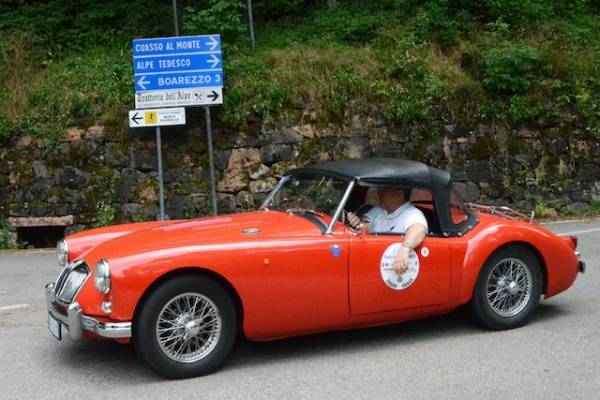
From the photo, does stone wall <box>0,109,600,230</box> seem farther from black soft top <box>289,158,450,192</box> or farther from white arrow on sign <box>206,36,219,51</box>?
black soft top <box>289,158,450,192</box>

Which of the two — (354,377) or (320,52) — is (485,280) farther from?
(320,52)

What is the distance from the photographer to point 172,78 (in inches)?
474

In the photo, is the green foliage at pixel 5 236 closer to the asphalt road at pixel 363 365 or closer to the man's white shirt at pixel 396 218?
the asphalt road at pixel 363 365

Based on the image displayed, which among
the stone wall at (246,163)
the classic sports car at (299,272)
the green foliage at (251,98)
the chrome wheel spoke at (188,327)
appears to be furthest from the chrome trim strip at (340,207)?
the green foliage at (251,98)

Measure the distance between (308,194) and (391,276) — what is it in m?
0.97

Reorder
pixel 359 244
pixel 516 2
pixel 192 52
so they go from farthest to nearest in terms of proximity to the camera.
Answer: pixel 516 2, pixel 192 52, pixel 359 244

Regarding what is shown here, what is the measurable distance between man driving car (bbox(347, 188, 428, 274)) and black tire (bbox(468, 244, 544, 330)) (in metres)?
0.66

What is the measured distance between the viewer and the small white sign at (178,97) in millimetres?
12133

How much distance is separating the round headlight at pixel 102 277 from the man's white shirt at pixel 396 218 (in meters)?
1.96

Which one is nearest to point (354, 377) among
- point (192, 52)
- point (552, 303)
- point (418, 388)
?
point (418, 388)

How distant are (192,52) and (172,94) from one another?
798 millimetres

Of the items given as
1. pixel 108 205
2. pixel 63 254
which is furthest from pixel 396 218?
pixel 108 205

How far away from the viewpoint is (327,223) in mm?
5121

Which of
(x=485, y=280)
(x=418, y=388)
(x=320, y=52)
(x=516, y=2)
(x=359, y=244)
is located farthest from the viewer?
(x=516, y=2)
